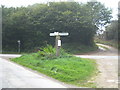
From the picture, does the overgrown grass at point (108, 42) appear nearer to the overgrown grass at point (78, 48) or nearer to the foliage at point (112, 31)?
the foliage at point (112, 31)

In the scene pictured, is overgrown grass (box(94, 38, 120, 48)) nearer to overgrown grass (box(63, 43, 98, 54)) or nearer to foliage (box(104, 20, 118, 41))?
foliage (box(104, 20, 118, 41))

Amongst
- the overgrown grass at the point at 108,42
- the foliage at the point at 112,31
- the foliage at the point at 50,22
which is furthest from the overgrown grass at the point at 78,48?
the foliage at the point at 112,31

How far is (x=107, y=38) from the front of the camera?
98.3 ft

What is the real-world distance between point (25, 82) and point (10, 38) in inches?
946

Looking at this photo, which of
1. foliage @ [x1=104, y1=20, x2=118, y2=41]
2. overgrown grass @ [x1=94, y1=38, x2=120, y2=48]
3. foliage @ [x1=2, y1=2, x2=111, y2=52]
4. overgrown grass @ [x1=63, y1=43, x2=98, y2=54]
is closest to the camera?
foliage @ [x1=104, y1=20, x2=118, y2=41]

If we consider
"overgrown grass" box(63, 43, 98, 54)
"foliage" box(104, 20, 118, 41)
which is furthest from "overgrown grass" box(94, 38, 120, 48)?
"overgrown grass" box(63, 43, 98, 54)

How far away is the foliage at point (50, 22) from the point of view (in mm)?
28672

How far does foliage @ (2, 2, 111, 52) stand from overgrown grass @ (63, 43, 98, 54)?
91cm

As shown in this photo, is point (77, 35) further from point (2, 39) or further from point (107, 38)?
point (2, 39)

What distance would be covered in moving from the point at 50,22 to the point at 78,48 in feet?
17.3

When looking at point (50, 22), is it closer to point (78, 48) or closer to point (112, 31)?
point (78, 48)

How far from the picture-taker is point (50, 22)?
29.1 metres

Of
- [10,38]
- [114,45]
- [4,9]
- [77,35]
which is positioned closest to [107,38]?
[114,45]

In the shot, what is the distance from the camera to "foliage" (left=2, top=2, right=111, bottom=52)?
28672 millimetres
